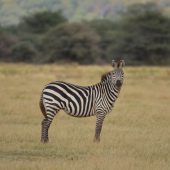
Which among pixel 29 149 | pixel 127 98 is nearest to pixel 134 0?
pixel 127 98

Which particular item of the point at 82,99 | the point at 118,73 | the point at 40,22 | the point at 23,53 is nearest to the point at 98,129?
the point at 82,99

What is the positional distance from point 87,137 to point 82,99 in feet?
2.93

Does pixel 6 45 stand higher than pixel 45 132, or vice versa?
pixel 6 45

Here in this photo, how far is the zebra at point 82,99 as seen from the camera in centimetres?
1312

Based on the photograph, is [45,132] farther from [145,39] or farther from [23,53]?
[23,53]

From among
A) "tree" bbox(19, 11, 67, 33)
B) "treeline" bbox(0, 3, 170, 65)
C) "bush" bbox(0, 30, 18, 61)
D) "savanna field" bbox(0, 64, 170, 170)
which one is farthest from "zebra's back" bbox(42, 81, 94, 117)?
"tree" bbox(19, 11, 67, 33)

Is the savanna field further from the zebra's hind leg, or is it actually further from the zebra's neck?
the zebra's neck

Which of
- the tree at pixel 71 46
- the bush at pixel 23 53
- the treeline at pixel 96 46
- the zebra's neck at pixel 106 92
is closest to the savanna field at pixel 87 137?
the zebra's neck at pixel 106 92

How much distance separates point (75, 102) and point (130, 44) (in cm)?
4817

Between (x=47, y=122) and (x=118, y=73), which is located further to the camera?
(x=118, y=73)

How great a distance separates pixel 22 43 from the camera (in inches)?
2418

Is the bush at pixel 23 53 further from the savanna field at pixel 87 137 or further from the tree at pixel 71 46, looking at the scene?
the savanna field at pixel 87 137

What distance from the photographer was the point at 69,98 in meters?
13.3

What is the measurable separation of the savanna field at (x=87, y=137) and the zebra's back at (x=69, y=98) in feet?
2.06
